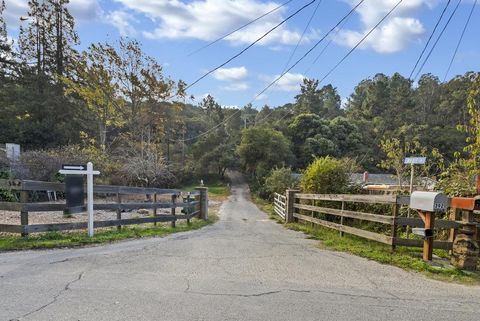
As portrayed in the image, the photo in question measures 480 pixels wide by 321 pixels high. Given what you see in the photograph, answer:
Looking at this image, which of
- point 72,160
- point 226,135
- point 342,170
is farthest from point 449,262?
point 226,135

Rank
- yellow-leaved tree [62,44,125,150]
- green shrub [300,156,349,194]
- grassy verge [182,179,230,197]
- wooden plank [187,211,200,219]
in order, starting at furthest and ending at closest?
grassy verge [182,179,230,197]
yellow-leaved tree [62,44,125,150]
green shrub [300,156,349,194]
wooden plank [187,211,200,219]

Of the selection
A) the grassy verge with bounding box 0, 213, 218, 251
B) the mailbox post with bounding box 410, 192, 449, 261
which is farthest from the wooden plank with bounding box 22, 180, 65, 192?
the mailbox post with bounding box 410, 192, 449, 261

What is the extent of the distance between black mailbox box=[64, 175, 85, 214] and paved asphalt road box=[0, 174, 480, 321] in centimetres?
126

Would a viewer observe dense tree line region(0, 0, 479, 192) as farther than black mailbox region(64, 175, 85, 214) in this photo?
Yes

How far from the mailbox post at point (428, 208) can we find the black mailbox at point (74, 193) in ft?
20.3

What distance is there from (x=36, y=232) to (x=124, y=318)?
4.85 metres

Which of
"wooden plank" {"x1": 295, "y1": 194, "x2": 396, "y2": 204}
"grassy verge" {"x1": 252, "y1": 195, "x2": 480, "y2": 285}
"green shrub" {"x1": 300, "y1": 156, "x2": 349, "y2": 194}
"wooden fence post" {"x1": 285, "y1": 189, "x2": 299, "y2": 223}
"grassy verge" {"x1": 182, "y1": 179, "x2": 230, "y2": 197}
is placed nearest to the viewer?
"grassy verge" {"x1": 252, "y1": 195, "x2": 480, "y2": 285}

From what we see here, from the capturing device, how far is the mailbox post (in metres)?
5.69

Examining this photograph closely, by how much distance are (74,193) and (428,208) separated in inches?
251

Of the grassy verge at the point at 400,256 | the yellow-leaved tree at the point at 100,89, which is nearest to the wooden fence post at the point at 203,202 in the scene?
the grassy verge at the point at 400,256

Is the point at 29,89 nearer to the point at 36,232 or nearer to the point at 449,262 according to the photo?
the point at 36,232

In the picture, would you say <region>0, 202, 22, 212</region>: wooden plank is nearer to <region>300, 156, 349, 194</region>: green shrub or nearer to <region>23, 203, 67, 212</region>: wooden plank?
<region>23, 203, 67, 212</region>: wooden plank

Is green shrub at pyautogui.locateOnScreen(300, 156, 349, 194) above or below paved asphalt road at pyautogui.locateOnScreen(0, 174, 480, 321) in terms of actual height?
above

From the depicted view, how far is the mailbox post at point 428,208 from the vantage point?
5.69m
